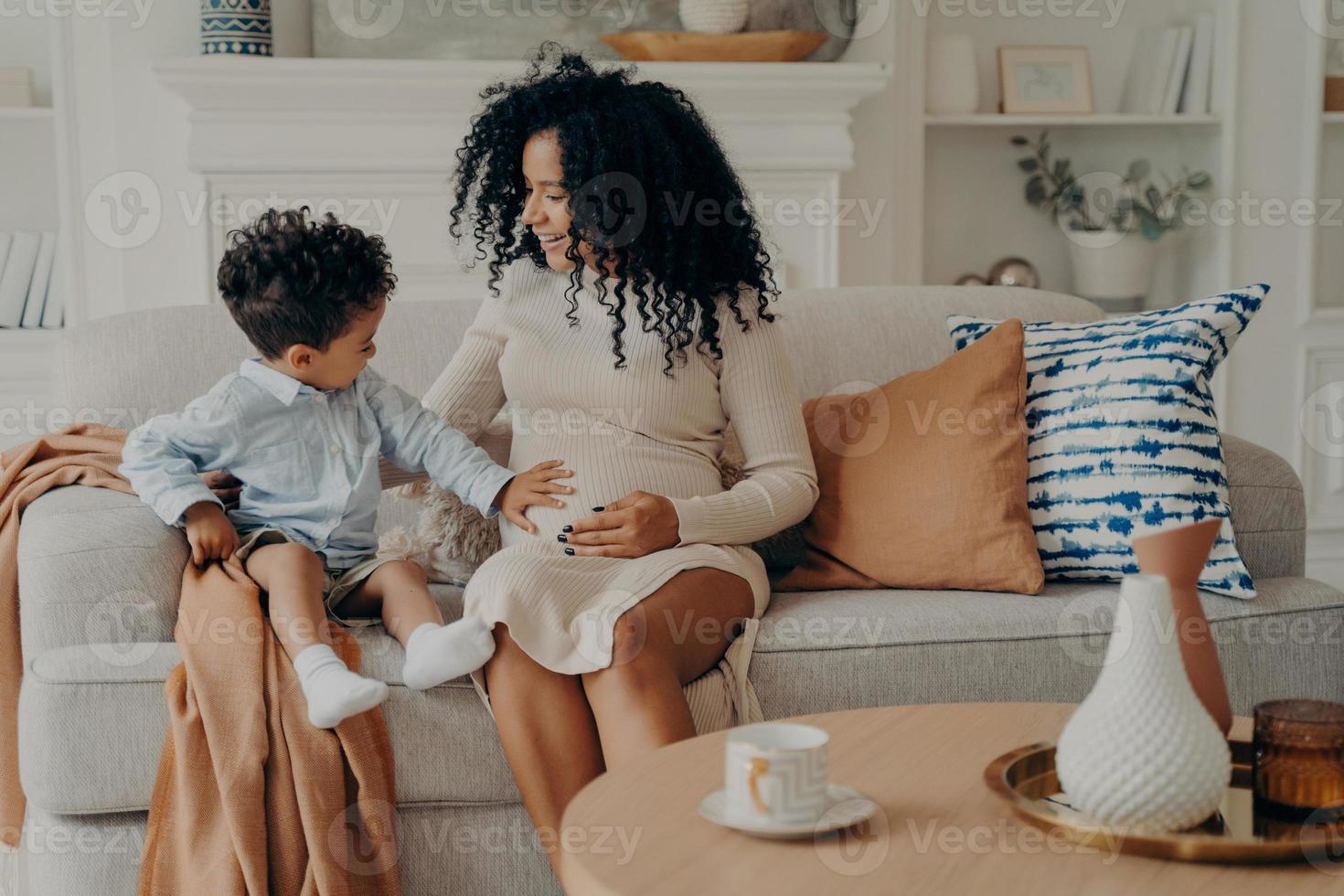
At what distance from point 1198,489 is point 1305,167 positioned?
7.04 feet

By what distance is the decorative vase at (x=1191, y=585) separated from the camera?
3.39ft

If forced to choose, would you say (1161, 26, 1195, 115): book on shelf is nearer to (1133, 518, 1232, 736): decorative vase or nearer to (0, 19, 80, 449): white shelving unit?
(0, 19, 80, 449): white shelving unit

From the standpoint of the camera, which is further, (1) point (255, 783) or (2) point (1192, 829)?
(1) point (255, 783)

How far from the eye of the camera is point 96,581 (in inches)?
62.4

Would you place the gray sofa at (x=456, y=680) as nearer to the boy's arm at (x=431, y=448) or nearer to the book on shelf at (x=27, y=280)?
the boy's arm at (x=431, y=448)

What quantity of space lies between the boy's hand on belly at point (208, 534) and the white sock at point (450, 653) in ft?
1.04

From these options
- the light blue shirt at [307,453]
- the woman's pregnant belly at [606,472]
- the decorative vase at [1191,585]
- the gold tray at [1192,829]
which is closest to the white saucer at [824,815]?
the gold tray at [1192,829]

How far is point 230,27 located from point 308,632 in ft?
6.27

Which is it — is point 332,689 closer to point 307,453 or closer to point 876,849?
point 307,453

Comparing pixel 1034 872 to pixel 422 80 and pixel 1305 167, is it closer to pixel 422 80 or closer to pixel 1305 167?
pixel 422 80

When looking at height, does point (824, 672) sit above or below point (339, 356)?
below

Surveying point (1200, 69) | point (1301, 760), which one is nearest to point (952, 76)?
point (1200, 69)

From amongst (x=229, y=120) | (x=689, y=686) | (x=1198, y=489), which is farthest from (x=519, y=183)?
(x=229, y=120)

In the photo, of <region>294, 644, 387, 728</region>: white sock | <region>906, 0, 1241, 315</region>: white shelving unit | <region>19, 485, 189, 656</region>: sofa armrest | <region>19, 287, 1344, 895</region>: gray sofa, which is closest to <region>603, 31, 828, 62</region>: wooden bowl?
<region>906, 0, 1241, 315</region>: white shelving unit
